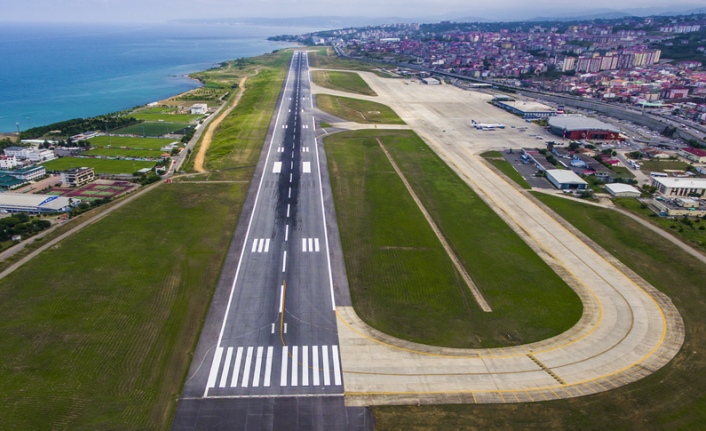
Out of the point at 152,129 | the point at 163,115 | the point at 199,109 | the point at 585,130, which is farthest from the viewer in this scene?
the point at 199,109

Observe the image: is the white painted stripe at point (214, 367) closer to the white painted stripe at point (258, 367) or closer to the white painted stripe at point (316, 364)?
the white painted stripe at point (258, 367)

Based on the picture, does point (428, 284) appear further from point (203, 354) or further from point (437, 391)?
point (203, 354)

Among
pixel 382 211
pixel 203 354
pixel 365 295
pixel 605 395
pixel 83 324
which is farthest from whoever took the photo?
pixel 382 211

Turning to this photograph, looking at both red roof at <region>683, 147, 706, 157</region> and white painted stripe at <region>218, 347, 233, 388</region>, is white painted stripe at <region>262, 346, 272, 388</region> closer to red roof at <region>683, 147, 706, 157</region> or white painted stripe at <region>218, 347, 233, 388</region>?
white painted stripe at <region>218, 347, 233, 388</region>

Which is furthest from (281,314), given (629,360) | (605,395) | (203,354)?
(629,360)

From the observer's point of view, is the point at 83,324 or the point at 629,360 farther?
the point at 83,324

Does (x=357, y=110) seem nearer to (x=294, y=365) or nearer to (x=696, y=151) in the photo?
(x=696, y=151)

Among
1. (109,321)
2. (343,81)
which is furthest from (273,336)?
(343,81)
